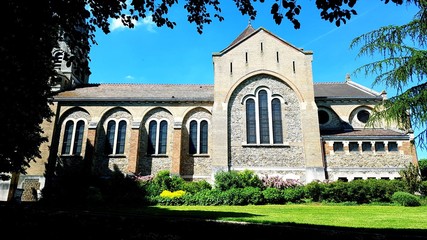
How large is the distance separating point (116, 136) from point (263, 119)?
1268cm

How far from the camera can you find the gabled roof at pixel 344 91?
28.6 metres

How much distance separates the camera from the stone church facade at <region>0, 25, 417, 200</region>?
24047 millimetres

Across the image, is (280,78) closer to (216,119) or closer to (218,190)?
(216,119)

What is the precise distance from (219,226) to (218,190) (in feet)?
42.8

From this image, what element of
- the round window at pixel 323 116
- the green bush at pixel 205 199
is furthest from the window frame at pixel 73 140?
the round window at pixel 323 116

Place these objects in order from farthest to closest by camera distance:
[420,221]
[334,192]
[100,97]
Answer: [100,97], [334,192], [420,221]

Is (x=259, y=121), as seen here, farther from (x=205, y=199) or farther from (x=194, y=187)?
(x=205, y=199)

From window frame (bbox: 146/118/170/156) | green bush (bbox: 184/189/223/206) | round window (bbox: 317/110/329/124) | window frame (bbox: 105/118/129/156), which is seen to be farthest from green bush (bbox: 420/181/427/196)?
window frame (bbox: 105/118/129/156)

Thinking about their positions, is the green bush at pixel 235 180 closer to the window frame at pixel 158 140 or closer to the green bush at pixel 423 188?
the window frame at pixel 158 140

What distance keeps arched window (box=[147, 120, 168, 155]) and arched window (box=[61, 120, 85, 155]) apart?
6.06m

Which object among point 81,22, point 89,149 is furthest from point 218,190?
point 81,22

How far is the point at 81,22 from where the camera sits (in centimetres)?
714

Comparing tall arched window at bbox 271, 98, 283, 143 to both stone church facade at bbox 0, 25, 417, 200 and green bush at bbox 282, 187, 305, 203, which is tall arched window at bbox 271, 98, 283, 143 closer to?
stone church facade at bbox 0, 25, 417, 200

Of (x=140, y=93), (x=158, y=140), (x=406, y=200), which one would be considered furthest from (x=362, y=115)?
(x=140, y=93)
